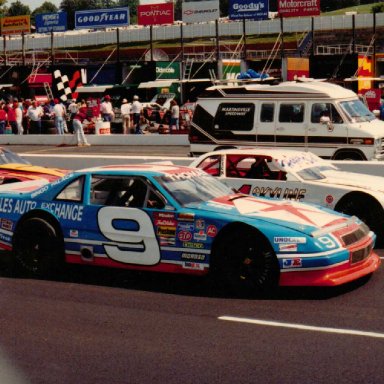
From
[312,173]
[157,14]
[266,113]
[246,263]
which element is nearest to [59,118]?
[266,113]

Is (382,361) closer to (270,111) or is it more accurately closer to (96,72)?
(270,111)

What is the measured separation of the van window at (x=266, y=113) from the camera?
1894 centimetres

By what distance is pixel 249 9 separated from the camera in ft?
214

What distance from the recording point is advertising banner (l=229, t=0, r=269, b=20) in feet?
212

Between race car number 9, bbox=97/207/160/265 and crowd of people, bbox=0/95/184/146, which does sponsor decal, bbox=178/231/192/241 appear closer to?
race car number 9, bbox=97/207/160/265

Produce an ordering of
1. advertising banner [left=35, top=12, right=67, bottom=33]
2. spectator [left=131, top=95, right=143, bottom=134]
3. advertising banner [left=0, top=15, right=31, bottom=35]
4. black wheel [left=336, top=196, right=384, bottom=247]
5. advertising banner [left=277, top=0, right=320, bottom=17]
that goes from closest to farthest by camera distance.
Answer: black wheel [left=336, top=196, right=384, bottom=247]
spectator [left=131, top=95, right=143, bottom=134]
advertising banner [left=277, top=0, right=320, bottom=17]
advertising banner [left=0, top=15, right=31, bottom=35]
advertising banner [left=35, top=12, right=67, bottom=33]

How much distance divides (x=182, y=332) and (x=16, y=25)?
80223 millimetres

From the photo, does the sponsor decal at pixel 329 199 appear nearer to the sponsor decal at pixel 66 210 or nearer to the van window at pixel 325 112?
the sponsor decal at pixel 66 210

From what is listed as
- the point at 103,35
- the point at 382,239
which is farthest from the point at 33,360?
the point at 103,35

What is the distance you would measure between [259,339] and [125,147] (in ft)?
80.3

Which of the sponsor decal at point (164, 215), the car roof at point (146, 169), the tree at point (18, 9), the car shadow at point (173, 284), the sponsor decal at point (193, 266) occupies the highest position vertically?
the tree at point (18, 9)

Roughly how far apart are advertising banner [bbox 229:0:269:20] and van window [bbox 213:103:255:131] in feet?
154

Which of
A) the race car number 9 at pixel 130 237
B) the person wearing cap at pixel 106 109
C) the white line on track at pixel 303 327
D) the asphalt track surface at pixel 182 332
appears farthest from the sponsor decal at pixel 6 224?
the person wearing cap at pixel 106 109

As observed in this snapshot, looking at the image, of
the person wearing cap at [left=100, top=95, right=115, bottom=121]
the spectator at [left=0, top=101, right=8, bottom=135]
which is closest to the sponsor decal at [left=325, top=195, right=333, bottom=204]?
the person wearing cap at [left=100, top=95, right=115, bottom=121]
